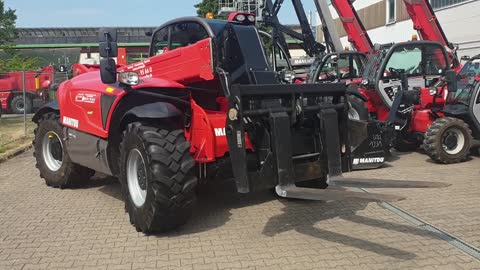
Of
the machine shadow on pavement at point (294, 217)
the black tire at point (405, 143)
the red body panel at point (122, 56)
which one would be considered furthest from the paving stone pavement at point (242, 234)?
the black tire at point (405, 143)

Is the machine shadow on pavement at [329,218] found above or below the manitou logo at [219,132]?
below

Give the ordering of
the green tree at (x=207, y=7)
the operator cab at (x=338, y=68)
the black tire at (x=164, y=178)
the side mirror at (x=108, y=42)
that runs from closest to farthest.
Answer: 1. the black tire at (x=164, y=178)
2. the side mirror at (x=108, y=42)
3. the operator cab at (x=338, y=68)
4. the green tree at (x=207, y=7)

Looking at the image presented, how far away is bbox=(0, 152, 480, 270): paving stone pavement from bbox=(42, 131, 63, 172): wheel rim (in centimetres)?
60

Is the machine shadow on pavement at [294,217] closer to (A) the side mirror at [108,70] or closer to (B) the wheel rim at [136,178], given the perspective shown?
(B) the wheel rim at [136,178]

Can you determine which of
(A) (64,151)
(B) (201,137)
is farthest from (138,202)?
(A) (64,151)

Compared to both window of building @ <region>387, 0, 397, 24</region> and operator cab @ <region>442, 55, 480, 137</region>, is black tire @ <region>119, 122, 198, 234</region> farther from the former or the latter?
window of building @ <region>387, 0, 397, 24</region>

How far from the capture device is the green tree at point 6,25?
1945 cm

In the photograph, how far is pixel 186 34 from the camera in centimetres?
660

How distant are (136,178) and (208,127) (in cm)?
102

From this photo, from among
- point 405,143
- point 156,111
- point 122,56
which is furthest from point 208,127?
point 405,143

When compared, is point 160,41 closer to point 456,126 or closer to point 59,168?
point 59,168

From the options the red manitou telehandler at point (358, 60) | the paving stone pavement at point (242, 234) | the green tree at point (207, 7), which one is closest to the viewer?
the paving stone pavement at point (242, 234)

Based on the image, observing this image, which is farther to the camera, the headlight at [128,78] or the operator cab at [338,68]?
the operator cab at [338,68]

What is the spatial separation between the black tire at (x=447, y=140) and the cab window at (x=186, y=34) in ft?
15.3
